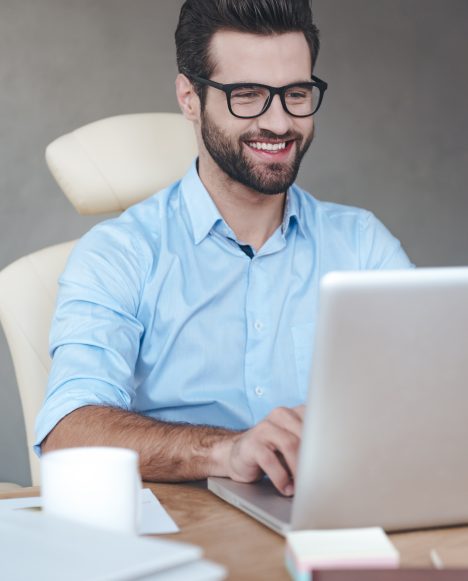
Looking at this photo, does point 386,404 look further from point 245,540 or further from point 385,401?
point 245,540

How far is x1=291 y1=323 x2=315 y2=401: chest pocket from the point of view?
1.81 meters

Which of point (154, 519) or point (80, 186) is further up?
point (80, 186)

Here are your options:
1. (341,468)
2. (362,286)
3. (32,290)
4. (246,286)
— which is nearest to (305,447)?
(341,468)

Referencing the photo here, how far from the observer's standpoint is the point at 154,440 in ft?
4.37

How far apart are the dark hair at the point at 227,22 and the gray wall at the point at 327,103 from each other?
1477mm

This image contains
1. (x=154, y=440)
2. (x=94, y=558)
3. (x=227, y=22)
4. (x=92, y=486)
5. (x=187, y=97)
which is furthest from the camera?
(x=187, y=97)

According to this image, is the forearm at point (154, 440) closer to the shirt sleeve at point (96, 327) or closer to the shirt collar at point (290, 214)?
the shirt sleeve at point (96, 327)

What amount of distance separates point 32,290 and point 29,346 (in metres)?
0.11

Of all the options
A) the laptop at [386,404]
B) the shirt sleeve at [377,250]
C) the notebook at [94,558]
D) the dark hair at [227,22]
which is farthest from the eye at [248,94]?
the notebook at [94,558]

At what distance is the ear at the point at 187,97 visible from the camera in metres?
2.00

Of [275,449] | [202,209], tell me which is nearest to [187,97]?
[202,209]

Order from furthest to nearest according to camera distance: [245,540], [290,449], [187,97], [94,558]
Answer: [187,97] < [290,449] < [245,540] < [94,558]

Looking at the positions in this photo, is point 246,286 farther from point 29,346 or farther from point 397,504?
point 397,504

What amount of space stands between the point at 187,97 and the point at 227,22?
193mm
